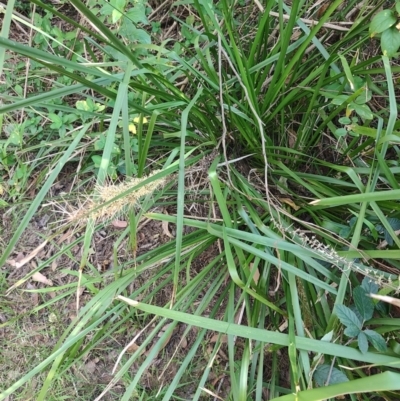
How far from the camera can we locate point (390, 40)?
80cm

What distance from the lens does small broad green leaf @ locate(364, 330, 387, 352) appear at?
2.33 feet

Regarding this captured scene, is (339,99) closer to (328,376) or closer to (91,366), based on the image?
(328,376)

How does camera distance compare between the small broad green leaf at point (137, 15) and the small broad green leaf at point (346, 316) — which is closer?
the small broad green leaf at point (346, 316)

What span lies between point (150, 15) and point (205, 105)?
58 centimetres

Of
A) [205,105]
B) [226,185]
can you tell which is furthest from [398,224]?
[205,105]

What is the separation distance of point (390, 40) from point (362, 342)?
0.57 m

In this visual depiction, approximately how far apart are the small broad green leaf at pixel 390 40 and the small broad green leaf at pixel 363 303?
18.4 inches

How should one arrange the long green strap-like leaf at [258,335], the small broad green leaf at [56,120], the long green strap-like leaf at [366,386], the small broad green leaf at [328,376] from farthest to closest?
the small broad green leaf at [56,120], the small broad green leaf at [328,376], the long green strap-like leaf at [258,335], the long green strap-like leaf at [366,386]

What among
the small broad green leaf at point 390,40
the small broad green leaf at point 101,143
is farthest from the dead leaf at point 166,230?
the small broad green leaf at point 390,40

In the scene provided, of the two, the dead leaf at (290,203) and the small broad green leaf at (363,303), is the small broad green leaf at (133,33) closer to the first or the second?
the dead leaf at (290,203)

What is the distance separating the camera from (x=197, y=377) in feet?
4.00

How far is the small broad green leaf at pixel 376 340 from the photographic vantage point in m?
0.71

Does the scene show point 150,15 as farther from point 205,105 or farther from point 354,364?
point 354,364

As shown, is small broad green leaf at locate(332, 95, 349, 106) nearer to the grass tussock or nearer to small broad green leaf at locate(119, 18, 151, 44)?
the grass tussock
